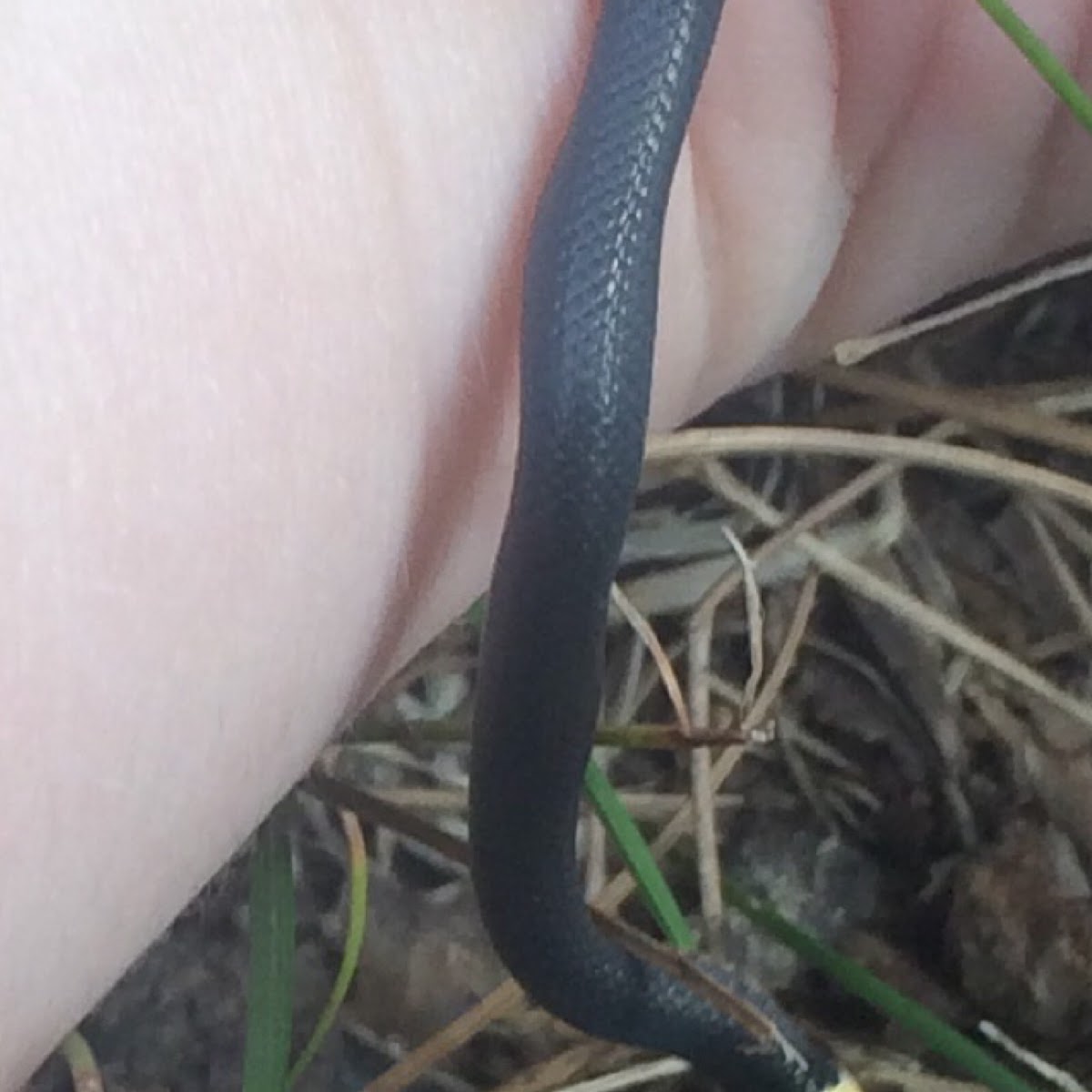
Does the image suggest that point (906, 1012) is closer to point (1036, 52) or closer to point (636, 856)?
point (636, 856)

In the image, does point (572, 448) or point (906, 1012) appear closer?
point (572, 448)

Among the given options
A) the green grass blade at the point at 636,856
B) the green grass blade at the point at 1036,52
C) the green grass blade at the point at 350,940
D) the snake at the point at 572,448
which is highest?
the green grass blade at the point at 1036,52

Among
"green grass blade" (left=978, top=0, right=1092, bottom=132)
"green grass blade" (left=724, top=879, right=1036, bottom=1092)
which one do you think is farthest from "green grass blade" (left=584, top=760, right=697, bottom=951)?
"green grass blade" (left=978, top=0, right=1092, bottom=132)

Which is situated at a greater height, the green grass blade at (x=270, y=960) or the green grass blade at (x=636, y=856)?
the green grass blade at (x=636, y=856)

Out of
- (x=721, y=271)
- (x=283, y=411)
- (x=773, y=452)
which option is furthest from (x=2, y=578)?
(x=773, y=452)

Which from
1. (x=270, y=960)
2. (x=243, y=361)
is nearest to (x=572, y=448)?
(x=243, y=361)

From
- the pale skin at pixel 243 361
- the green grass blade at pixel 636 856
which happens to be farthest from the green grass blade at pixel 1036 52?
the green grass blade at pixel 636 856

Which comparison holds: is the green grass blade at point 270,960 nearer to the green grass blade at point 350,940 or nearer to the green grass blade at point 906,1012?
the green grass blade at point 350,940
